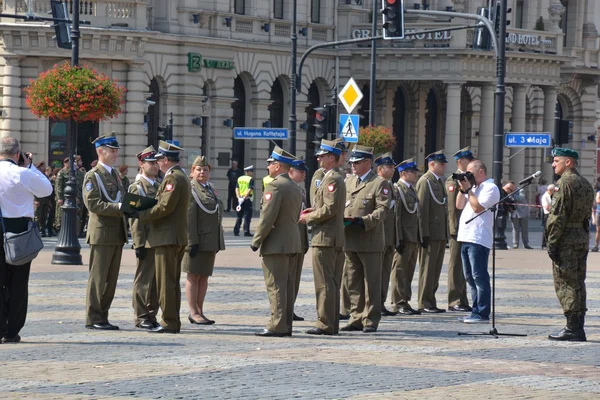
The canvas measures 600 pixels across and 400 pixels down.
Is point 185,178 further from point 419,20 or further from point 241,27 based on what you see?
point 419,20

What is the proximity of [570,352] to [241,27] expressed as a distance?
40388mm

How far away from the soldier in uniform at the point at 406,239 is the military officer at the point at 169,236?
12.4 feet

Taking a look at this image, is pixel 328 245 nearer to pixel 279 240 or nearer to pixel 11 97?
pixel 279 240

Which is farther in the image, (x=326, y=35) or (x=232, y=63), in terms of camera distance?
(x=326, y=35)

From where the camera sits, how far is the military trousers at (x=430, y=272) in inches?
789

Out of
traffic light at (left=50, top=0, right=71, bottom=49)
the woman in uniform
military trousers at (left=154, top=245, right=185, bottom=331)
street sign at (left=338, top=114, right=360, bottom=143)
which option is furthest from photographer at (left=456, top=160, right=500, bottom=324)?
street sign at (left=338, top=114, right=360, bottom=143)

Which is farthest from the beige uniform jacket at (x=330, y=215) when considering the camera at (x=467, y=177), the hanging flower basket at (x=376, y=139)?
the hanging flower basket at (x=376, y=139)

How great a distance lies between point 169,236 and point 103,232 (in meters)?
0.71

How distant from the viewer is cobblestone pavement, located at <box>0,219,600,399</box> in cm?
1249

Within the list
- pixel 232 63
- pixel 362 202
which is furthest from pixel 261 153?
pixel 362 202

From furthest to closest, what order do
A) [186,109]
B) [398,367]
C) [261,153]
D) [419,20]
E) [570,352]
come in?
[419,20], [261,153], [186,109], [570,352], [398,367]

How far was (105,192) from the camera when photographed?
16828 millimetres

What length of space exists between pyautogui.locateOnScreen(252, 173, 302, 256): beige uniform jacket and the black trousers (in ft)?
7.91

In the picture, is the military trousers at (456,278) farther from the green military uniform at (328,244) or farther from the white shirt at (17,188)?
the white shirt at (17,188)
